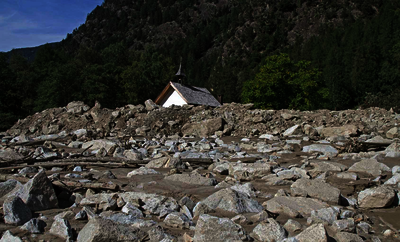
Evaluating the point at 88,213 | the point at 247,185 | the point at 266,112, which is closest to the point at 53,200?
the point at 88,213

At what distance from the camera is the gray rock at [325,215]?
2959 millimetres

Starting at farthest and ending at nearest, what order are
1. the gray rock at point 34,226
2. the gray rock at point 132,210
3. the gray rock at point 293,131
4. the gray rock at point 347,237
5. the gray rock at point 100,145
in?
the gray rock at point 293,131 → the gray rock at point 100,145 → the gray rock at point 132,210 → the gray rock at point 34,226 → the gray rock at point 347,237

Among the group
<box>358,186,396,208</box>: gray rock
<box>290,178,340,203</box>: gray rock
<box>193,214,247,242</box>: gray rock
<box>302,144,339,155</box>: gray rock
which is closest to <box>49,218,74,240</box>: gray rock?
<box>193,214,247,242</box>: gray rock

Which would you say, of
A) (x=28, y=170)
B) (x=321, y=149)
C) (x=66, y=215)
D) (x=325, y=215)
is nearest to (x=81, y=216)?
(x=66, y=215)

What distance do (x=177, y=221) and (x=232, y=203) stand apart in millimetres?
678

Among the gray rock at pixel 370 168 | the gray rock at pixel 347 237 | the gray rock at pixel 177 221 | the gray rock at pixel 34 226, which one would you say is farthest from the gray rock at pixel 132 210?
the gray rock at pixel 370 168

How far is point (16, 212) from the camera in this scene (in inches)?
114

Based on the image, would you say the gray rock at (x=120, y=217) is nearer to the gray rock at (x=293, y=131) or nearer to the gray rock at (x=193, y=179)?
the gray rock at (x=193, y=179)

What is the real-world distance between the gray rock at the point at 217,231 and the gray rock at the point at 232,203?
666mm

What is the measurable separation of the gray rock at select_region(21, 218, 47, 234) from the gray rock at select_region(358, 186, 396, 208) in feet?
11.4


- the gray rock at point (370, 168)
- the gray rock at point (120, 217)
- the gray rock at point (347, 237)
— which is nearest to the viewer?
the gray rock at point (347, 237)

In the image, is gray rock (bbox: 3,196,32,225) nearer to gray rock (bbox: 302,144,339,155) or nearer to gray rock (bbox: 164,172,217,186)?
gray rock (bbox: 164,172,217,186)

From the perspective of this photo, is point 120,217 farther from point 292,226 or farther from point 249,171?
point 249,171

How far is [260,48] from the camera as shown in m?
102
